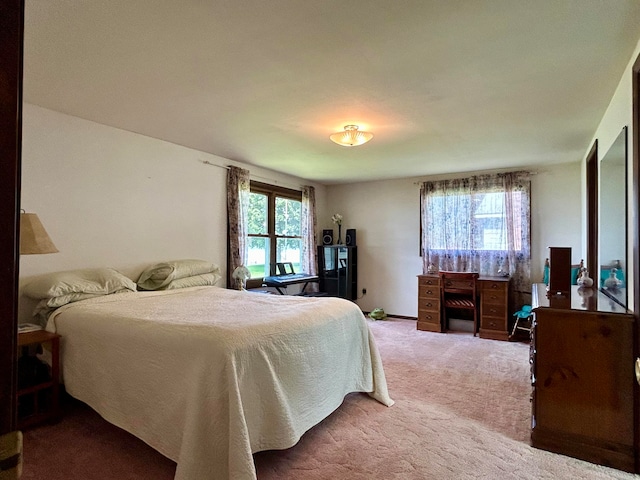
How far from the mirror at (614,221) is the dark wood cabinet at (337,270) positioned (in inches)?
143

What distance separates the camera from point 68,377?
2471 mm

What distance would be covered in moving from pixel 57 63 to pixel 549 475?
12.1ft

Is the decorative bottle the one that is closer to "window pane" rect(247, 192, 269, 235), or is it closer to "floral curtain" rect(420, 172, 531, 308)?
"floral curtain" rect(420, 172, 531, 308)

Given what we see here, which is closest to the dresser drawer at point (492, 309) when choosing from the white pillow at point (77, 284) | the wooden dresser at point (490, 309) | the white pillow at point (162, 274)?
the wooden dresser at point (490, 309)

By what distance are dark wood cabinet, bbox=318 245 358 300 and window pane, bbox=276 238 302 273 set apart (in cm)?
47

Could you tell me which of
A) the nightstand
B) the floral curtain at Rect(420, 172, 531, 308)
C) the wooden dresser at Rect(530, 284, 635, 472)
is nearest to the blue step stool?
the floral curtain at Rect(420, 172, 531, 308)

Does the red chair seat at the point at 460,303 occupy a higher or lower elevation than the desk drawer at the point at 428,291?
lower

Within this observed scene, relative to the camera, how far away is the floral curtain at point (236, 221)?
4.52m

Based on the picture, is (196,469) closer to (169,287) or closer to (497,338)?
(169,287)

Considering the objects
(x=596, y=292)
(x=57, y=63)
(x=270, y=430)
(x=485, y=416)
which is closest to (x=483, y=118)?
(x=596, y=292)

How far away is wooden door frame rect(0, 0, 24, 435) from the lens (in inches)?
17.1

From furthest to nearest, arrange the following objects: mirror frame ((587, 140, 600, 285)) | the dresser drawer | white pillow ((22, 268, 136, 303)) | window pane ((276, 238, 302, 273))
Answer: window pane ((276, 238, 302, 273)), the dresser drawer, mirror frame ((587, 140, 600, 285)), white pillow ((22, 268, 136, 303))

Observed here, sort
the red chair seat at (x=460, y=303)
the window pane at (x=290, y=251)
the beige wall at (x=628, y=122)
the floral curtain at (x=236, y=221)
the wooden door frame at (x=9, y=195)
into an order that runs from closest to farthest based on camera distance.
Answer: the wooden door frame at (x=9, y=195)
the beige wall at (x=628, y=122)
the floral curtain at (x=236, y=221)
the red chair seat at (x=460, y=303)
the window pane at (x=290, y=251)

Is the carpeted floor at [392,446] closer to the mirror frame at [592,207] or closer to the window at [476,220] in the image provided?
the mirror frame at [592,207]
